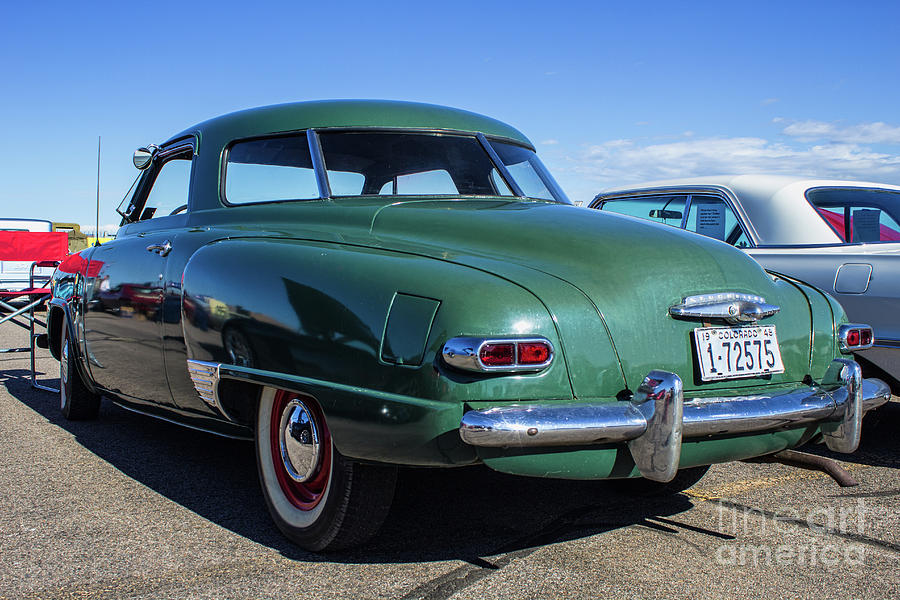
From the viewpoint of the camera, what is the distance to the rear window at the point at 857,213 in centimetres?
528

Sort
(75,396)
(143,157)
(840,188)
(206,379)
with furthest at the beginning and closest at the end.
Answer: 1. (840,188)
2. (75,396)
3. (143,157)
4. (206,379)

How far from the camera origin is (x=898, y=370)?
168 inches

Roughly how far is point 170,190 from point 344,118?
4.27 feet

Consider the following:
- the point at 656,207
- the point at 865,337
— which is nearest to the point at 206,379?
the point at 865,337

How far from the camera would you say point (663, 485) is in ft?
12.3

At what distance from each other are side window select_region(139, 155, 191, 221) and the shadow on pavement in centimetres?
128

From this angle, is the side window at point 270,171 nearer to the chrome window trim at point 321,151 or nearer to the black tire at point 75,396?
the chrome window trim at point 321,151

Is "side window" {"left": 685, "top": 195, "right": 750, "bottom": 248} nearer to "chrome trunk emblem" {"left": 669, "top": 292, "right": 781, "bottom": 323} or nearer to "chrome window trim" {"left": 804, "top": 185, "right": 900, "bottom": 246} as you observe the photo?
"chrome window trim" {"left": 804, "top": 185, "right": 900, "bottom": 246}

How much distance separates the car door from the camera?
3799 millimetres

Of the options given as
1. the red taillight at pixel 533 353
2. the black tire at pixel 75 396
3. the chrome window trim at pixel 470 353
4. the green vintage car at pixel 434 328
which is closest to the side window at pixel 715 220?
the green vintage car at pixel 434 328

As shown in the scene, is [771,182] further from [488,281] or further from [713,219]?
[488,281]

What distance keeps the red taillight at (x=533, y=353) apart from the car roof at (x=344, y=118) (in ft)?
5.85

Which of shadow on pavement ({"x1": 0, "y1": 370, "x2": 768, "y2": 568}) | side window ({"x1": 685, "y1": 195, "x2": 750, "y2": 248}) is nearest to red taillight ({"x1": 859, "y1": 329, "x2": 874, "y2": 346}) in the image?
Answer: shadow on pavement ({"x1": 0, "y1": 370, "x2": 768, "y2": 568})

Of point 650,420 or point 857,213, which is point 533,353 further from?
point 857,213
